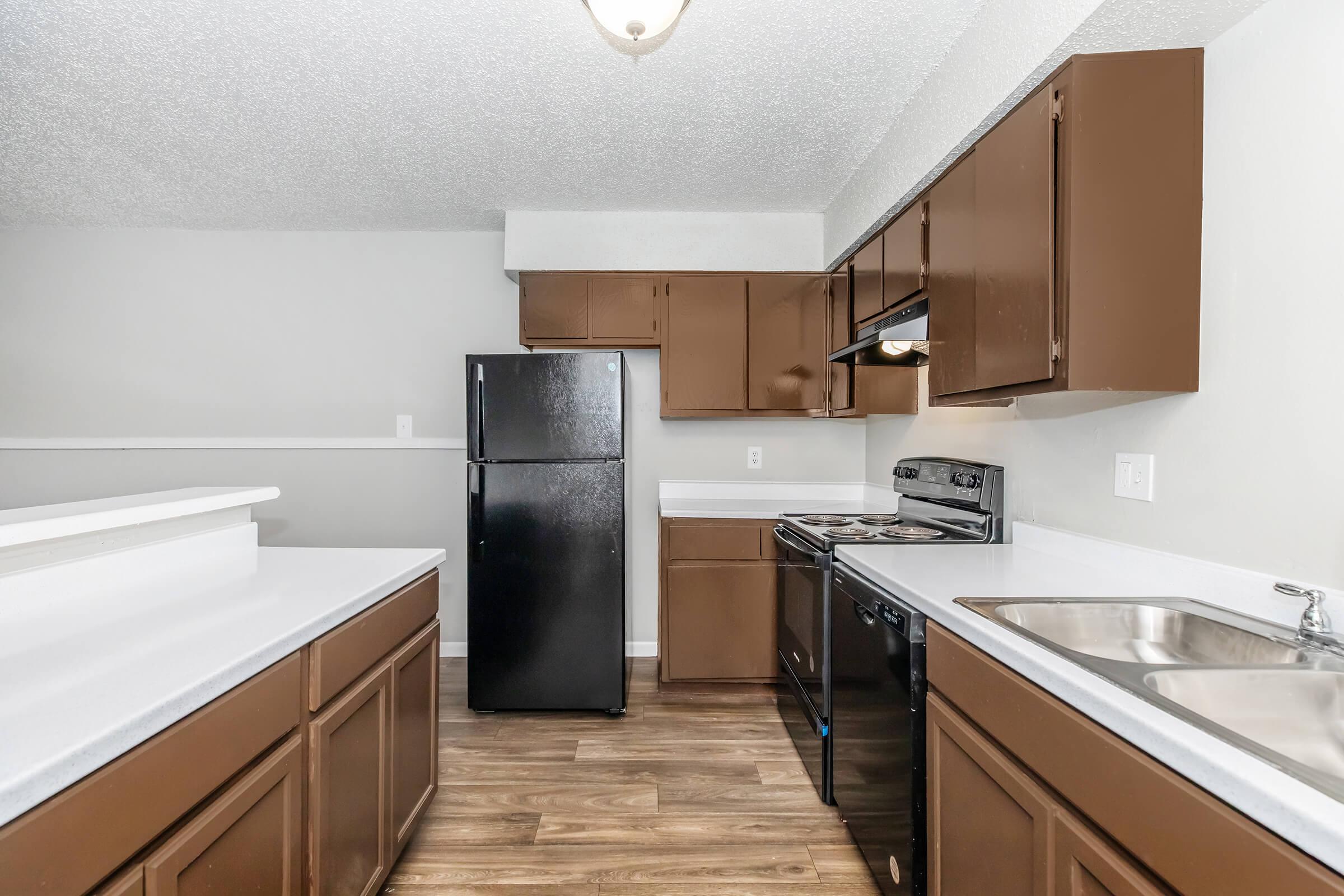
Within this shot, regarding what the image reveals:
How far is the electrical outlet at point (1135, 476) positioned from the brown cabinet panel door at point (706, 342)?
1.79 metres

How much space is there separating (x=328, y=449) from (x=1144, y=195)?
11.9 ft

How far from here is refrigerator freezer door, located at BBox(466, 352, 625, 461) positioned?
2.69 metres

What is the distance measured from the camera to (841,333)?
292 cm

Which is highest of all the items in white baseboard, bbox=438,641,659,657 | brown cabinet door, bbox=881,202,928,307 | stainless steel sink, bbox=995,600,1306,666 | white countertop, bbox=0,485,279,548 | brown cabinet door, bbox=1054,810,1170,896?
brown cabinet door, bbox=881,202,928,307

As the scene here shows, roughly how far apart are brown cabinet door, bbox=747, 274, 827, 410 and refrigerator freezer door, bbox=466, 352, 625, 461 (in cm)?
83

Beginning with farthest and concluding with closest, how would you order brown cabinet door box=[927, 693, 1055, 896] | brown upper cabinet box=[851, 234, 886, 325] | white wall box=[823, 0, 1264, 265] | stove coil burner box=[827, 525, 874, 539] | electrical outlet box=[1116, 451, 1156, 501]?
brown upper cabinet box=[851, 234, 886, 325] < stove coil burner box=[827, 525, 874, 539] < electrical outlet box=[1116, 451, 1156, 501] < white wall box=[823, 0, 1264, 265] < brown cabinet door box=[927, 693, 1055, 896]

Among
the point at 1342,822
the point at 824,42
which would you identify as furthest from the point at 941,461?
the point at 1342,822

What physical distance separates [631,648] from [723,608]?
0.78m

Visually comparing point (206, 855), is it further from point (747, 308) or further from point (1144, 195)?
point (747, 308)

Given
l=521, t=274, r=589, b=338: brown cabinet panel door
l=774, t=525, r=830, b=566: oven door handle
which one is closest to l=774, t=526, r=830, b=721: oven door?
l=774, t=525, r=830, b=566: oven door handle

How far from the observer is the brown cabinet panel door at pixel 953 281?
1.70 metres

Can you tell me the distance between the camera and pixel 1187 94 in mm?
1334

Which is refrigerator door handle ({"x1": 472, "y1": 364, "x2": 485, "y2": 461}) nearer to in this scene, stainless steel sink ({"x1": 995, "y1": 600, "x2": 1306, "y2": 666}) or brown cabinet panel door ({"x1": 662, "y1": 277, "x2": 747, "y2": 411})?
brown cabinet panel door ({"x1": 662, "y1": 277, "x2": 747, "y2": 411})

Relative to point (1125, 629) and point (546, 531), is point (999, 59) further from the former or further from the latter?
point (546, 531)
